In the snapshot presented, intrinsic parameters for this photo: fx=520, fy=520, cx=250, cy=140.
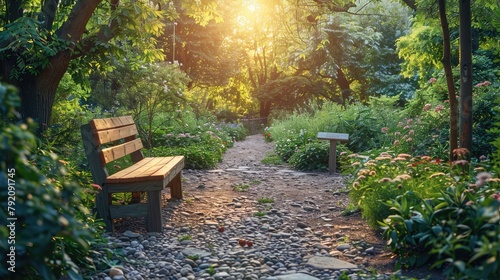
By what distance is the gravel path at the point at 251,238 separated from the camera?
14.4ft

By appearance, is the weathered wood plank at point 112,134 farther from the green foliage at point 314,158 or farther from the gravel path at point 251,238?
the green foliage at point 314,158

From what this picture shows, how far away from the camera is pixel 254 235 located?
221 inches

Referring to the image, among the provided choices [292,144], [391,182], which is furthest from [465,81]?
[292,144]

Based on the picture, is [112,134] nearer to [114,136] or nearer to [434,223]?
[114,136]

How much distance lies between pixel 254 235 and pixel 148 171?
134 centimetres

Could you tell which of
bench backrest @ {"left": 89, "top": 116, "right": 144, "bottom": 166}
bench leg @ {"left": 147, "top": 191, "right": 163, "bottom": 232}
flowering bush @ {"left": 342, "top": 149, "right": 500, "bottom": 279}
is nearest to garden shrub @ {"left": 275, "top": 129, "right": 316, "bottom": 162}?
bench backrest @ {"left": 89, "top": 116, "right": 144, "bottom": 166}

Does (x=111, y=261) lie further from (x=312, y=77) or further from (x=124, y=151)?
(x=312, y=77)

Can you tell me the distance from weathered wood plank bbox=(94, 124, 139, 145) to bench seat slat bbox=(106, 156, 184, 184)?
15.1 inches

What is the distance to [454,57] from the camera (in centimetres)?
1285

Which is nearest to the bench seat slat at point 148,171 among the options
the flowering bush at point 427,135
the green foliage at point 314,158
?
the flowering bush at point 427,135

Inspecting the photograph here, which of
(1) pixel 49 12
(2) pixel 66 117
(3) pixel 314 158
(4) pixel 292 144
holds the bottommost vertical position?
(3) pixel 314 158

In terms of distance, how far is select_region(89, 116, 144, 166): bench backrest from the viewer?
534 centimetres

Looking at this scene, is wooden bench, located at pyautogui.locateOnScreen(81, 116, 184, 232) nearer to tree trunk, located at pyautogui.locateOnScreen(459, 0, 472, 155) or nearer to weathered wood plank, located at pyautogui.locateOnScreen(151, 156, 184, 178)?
weathered wood plank, located at pyautogui.locateOnScreen(151, 156, 184, 178)

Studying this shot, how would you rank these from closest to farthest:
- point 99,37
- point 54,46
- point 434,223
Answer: point 434,223 < point 54,46 < point 99,37
